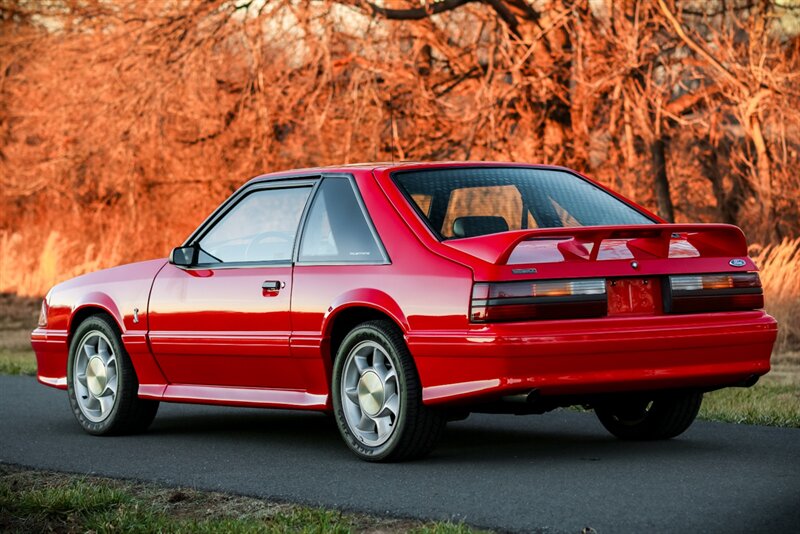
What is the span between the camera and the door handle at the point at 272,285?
789 cm

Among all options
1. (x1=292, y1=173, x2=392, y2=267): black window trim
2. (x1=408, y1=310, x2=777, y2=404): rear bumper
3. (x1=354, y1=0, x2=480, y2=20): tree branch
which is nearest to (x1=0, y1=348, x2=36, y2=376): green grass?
(x1=354, y1=0, x2=480, y2=20): tree branch

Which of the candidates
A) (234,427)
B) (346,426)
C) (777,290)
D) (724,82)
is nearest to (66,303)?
(234,427)

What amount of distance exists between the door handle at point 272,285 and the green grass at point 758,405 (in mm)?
3063

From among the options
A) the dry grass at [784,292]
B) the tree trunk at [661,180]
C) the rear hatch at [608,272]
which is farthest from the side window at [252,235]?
the tree trunk at [661,180]

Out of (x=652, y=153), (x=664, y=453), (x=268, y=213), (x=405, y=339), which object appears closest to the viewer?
→ (x=405, y=339)

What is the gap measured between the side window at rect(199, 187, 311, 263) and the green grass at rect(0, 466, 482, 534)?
1.80 m

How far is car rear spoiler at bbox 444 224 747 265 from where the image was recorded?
6.74m

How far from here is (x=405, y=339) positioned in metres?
7.02

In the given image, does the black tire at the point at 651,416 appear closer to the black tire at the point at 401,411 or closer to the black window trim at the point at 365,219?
the black tire at the point at 401,411

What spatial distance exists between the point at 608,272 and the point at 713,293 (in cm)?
66

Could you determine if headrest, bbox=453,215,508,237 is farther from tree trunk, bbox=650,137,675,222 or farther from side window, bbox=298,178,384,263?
tree trunk, bbox=650,137,675,222

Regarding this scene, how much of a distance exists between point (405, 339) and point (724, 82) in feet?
33.4

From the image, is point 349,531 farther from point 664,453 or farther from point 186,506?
point 664,453

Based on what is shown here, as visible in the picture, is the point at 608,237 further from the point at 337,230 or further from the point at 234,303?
the point at 234,303
